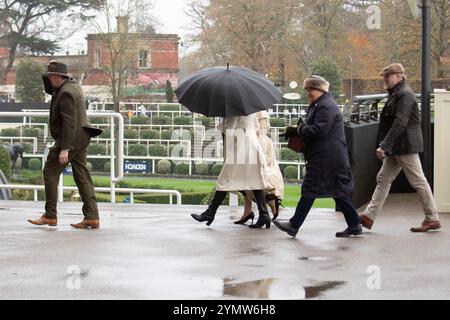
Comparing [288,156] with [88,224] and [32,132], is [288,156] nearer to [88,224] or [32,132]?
[32,132]

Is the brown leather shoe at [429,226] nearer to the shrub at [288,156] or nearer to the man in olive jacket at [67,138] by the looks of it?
the man in olive jacket at [67,138]

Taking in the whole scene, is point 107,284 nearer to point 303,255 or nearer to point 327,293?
point 327,293

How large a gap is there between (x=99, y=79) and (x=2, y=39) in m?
6.94

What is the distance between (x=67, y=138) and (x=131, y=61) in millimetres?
→ 50731

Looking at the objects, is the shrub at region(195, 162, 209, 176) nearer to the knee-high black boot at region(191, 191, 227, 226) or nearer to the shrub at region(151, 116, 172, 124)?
the shrub at region(151, 116, 172, 124)

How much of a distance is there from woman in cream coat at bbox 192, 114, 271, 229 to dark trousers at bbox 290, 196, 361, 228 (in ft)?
3.12

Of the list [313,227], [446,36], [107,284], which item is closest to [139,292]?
[107,284]

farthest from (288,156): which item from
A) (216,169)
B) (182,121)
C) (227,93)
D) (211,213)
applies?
(227,93)

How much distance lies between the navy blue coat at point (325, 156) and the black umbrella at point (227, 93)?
868 mm

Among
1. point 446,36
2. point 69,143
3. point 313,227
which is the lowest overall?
point 313,227

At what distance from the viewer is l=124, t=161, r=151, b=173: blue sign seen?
132 feet

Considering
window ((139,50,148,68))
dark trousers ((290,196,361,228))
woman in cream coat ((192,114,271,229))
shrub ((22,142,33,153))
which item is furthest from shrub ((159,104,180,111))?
dark trousers ((290,196,361,228))

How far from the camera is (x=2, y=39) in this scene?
6550cm

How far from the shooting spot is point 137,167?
40281 millimetres
